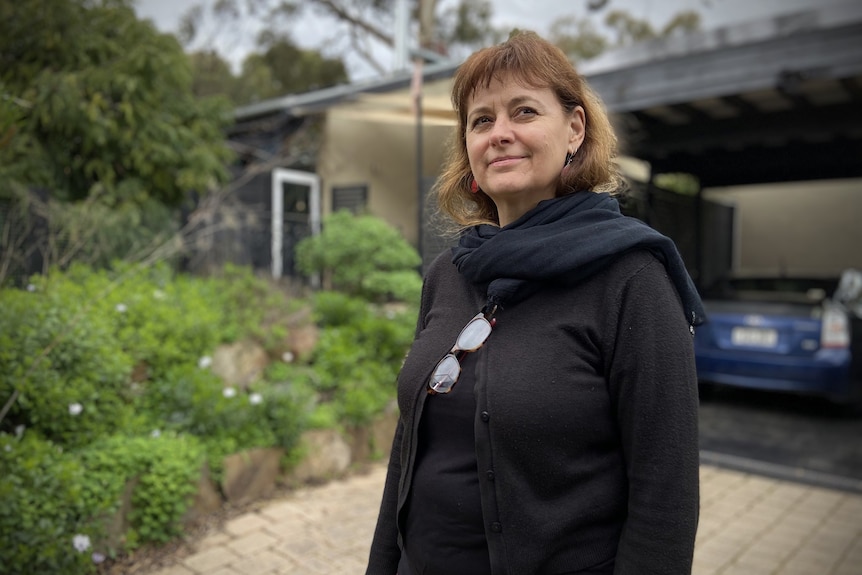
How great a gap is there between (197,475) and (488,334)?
263 cm

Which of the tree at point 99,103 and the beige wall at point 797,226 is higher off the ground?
the tree at point 99,103

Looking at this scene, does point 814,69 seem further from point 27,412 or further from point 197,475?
point 27,412

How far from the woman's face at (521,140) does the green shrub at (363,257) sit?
462cm

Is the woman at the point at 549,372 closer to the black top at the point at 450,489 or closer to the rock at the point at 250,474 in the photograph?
the black top at the point at 450,489

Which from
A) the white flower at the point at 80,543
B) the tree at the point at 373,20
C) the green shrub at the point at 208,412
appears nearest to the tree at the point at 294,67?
the tree at the point at 373,20

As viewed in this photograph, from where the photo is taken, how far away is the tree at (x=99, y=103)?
545 cm

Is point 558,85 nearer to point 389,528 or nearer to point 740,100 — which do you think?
point 389,528

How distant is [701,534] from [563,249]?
3.20 m

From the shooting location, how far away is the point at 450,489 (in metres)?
1.33

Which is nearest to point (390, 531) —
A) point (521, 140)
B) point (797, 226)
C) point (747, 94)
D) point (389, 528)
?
point (389, 528)

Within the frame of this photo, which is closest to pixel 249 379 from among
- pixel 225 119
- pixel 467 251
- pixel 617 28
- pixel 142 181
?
pixel 142 181

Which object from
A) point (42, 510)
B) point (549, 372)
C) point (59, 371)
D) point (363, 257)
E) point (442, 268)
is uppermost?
point (442, 268)

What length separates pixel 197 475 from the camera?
340cm

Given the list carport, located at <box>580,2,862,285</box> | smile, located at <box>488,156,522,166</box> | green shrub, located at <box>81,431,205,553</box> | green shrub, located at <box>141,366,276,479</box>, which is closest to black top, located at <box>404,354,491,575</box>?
smile, located at <box>488,156,522,166</box>
